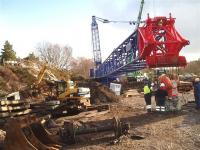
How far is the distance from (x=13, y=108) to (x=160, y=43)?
7.62 meters

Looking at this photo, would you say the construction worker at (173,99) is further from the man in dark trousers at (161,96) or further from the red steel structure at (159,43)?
the red steel structure at (159,43)

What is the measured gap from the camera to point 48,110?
57.8 feet

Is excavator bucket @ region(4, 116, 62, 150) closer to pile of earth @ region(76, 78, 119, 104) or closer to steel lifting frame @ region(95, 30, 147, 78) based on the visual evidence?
steel lifting frame @ region(95, 30, 147, 78)

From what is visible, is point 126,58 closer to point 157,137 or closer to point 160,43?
point 160,43

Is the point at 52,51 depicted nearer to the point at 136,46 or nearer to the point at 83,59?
the point at 83,59

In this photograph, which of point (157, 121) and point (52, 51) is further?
point (52, 51)

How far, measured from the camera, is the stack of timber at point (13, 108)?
47.2 feet

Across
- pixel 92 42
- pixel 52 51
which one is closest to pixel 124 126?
pixel 92 42

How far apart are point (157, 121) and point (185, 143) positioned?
3.57m

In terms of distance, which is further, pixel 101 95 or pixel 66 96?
pixel 101 95

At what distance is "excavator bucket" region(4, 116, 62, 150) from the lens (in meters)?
8.33

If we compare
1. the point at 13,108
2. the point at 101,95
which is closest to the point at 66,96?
the point at 13,108

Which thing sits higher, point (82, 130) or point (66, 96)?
point (66, 96)

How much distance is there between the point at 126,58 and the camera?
22.7 metres
